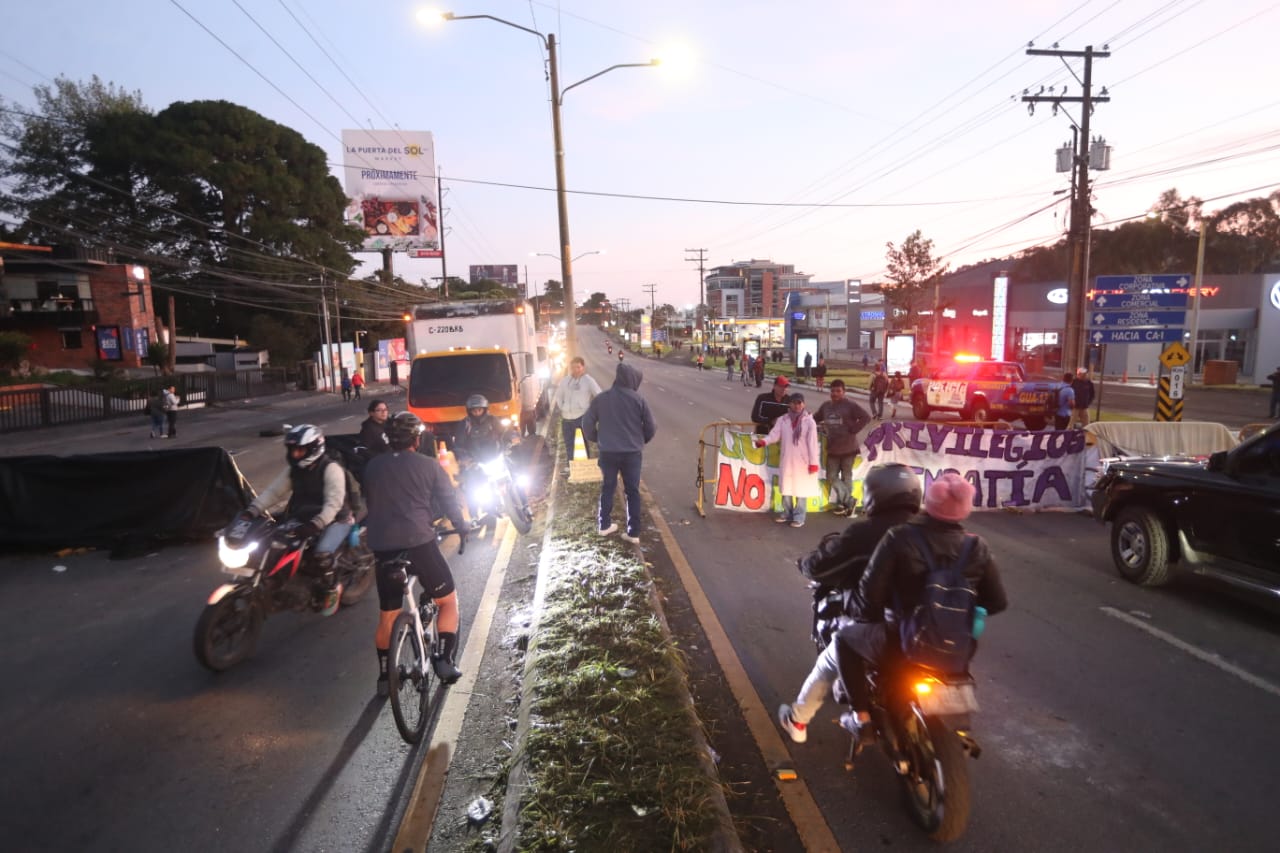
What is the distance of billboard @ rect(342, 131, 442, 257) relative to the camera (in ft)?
157

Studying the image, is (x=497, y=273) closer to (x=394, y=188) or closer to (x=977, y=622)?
(x=394, y=188)

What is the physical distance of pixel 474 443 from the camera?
9.51 meters

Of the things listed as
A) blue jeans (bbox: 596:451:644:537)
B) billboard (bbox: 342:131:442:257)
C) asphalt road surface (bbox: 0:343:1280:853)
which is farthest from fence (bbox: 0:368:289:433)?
blue jeans (bbox: 596:451:644:537)

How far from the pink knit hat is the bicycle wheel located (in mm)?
2981

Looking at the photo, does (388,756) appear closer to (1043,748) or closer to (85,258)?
(1043,748)

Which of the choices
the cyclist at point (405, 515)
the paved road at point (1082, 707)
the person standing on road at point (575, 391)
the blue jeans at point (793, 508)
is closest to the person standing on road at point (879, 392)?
the person standing on road at point (575, 391)

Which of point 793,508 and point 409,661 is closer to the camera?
point 409,661

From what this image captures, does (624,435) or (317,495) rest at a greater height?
(624,435)

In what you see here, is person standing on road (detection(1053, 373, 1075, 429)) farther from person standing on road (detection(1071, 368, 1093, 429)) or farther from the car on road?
the car on road

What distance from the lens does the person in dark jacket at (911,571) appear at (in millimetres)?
A: 3162

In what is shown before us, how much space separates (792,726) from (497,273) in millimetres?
142874

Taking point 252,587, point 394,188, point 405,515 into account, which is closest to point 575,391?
point 252,587

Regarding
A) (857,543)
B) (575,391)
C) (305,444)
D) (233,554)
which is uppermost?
(305,444)

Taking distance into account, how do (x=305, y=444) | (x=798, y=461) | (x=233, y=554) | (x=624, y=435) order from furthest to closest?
(x=798, y=461), (x=624, y=435), (x=305, y=444), (x=233, y=554)
